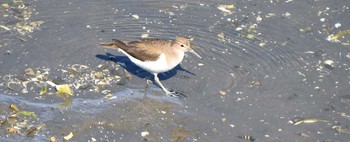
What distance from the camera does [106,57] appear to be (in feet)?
31.2

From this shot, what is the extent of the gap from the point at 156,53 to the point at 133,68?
2.12 feet

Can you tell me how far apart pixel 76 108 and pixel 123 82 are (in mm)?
899

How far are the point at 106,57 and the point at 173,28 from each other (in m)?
1.35

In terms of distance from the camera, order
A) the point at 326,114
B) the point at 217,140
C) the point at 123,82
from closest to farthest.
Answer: the point at 217,140 < the point at 326,114 < the point at 123,82

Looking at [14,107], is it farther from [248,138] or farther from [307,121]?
[307,121]

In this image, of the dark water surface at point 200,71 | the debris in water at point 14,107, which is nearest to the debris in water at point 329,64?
the dark water surface at point 200,71

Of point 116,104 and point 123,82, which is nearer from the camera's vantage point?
point 116,104

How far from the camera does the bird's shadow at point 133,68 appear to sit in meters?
9.26

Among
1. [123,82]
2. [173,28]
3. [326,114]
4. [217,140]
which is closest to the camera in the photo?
[217,140]

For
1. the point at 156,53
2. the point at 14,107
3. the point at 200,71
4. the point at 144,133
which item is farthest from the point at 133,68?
the point at 14,107

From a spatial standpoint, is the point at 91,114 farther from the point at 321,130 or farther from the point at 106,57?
the point at 321,130

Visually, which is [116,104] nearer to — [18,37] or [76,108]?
[76,108]

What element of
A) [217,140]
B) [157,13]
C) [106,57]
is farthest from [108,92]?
[157,13]

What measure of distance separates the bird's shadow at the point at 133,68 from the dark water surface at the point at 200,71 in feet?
0.10
